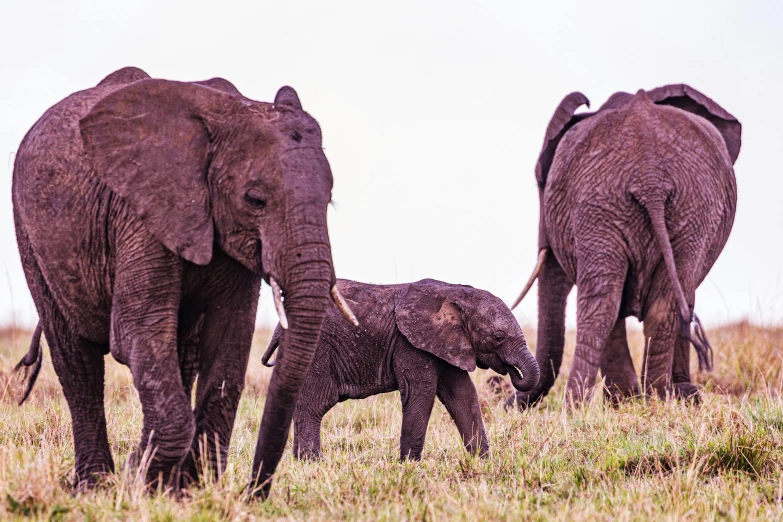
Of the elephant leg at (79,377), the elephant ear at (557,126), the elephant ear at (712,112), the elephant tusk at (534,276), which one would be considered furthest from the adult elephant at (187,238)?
the elephant ear at (712,112)

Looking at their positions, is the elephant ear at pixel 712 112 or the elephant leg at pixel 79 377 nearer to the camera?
the elephant leg at pixel 79 377

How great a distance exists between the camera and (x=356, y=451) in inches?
319

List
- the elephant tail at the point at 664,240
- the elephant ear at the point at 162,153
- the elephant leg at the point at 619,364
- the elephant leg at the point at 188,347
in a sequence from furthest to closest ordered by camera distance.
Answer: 1. the elephant leg at the point at 619,364
2. the elephant tail at the point at 664,240
3. the elephant leg at the point at 188,347
4. the elephant ear at the point at 162,153

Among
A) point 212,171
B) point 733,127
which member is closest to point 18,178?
point 212,171

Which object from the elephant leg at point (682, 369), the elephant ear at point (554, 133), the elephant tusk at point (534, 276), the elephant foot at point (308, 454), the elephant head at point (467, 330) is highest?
the elephant ear at point (554, 133)

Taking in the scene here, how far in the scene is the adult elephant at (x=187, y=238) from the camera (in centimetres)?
534

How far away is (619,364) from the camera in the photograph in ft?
34.3

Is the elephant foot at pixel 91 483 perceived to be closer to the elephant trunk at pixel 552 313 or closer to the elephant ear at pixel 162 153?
the elephant ear at pixel 162 153

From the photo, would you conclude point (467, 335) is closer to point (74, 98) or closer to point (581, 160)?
point (581, 160)

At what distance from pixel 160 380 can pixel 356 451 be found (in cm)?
288

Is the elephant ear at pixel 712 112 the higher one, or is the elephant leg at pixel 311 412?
the elephant ear at pixel 712 112

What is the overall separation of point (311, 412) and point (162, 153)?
2.99m

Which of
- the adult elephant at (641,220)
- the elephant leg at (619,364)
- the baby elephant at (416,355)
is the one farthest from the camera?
the elephant leg at (619,364)

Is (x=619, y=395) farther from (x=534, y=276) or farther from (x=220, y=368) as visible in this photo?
(x=220, y=368)
